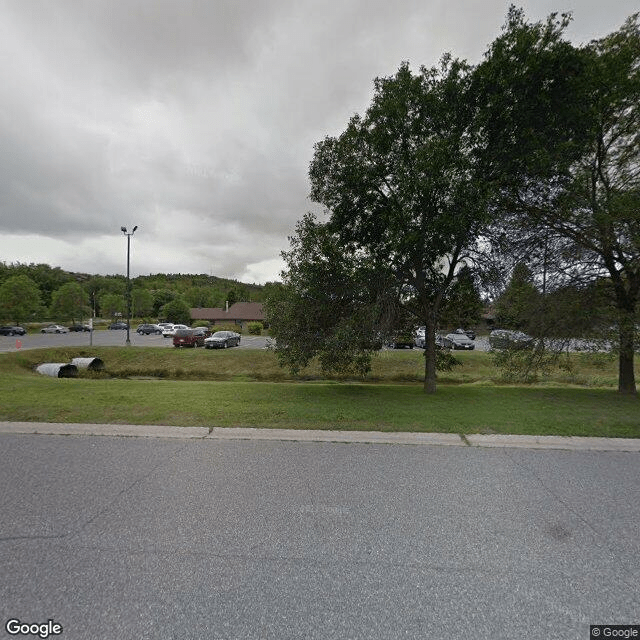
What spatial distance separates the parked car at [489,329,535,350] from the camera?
11.1 m

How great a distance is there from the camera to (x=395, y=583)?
249cm

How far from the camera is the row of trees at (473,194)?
27.8ft

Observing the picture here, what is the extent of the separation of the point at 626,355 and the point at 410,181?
8.35 metres

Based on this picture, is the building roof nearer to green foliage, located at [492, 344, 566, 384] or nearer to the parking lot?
the parking lot

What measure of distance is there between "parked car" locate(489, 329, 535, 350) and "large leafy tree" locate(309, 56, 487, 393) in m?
2.51

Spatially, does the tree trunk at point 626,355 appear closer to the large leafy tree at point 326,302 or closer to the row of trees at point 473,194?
the row of trees at point 473,194

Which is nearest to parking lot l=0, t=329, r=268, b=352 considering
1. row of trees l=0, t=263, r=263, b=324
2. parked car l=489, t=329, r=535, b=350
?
row of trees l=0, t=263, r=263, b=324

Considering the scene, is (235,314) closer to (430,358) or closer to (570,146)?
(430,358)

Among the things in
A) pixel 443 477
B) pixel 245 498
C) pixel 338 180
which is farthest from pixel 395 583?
pixel 338 180

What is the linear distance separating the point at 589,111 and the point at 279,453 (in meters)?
10.9

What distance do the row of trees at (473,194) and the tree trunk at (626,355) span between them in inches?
1.7

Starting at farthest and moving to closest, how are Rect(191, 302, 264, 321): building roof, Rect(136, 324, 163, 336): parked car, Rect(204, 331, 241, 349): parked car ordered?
1. Rect(191, 302, 264, 321): building roof
2. Rect(136, 324, 163, 336): parked car
3. Rect(204, 331, 241, 349): parked car

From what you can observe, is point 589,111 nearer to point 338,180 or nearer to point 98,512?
point 338,180

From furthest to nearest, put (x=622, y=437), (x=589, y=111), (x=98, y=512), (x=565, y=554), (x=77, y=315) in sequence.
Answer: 1. (x=77, y=315)
2. (x=589, y=111)
3. (x=622, y=437)
4. (x=98, y=512)
5. (x=565, y=554)
